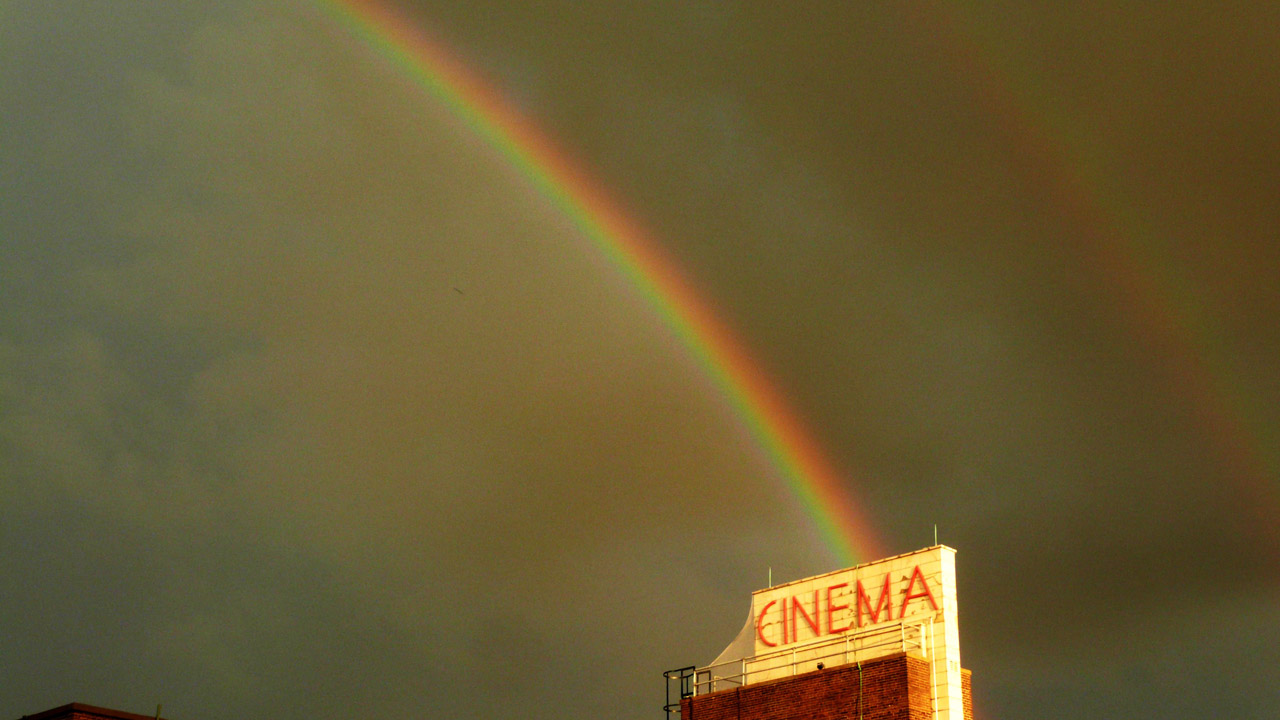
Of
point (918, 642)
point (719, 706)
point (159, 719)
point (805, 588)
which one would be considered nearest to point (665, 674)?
point (719, 706)

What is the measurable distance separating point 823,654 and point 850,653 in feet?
3.04

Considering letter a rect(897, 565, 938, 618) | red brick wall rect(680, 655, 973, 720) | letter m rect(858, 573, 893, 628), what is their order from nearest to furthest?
1. red brick wall rect(680, 655, 973, 720)
2. letter a rect(897, 565, 938, 618)
3. letter m rect(858, 573, 893, 628)

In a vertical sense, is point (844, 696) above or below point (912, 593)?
below

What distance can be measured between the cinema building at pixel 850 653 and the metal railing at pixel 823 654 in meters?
0.03

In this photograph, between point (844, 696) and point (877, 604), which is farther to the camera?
point (877, 604)

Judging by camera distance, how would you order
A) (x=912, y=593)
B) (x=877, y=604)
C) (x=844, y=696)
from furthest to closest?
(x=877, y=604)
(x=912, y=593)
(x=844, y=696)

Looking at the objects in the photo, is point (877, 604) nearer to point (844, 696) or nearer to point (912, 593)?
point (912, 593)

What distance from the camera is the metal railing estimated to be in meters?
39.1

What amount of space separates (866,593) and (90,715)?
74.2 ft

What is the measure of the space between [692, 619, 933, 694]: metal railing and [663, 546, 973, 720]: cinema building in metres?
0.03

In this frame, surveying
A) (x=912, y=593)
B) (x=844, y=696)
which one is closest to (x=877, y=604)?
(x=912, y=593)

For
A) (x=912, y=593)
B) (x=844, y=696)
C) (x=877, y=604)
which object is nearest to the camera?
(x=844, y=696)

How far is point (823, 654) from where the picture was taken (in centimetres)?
4106

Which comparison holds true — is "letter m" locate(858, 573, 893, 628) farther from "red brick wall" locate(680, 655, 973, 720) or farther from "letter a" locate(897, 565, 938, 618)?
"red brick wall" locate(680, 655, 973, 720)
